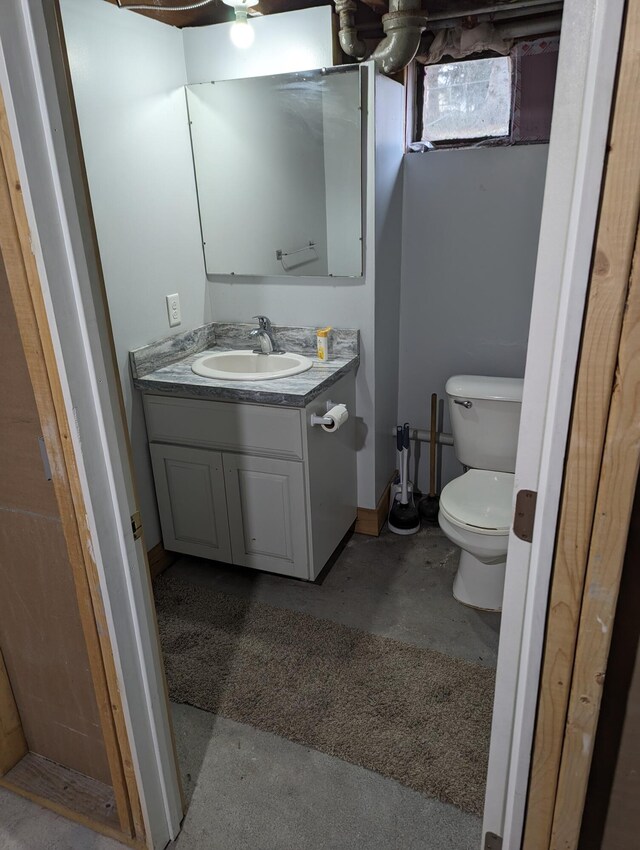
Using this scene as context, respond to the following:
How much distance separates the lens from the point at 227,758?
5.60 feet

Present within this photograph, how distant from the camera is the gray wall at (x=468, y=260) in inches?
93.7

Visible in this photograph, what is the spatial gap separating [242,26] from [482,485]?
1.94 metres

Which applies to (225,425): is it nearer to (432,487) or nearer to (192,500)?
(192,500)

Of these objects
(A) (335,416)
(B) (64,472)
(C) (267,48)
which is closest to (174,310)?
(A) (335,416)

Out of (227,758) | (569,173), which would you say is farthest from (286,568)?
(569,173)

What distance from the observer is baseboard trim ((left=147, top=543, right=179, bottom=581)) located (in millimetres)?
2488

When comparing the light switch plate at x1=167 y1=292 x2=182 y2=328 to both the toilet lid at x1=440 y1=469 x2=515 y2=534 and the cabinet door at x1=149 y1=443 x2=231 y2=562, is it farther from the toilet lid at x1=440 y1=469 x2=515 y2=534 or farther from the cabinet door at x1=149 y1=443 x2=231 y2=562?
the toilet lid at x1=440 y1=469 x2=515 y2=534

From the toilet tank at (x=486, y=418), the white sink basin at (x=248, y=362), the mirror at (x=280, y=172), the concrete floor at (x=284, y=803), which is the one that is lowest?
the concrete floor at (x=284, y=803)

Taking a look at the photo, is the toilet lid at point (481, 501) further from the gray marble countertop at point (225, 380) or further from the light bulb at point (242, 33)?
the light bulb at point (242, 33)

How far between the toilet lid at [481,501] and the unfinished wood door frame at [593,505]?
43.9 inches

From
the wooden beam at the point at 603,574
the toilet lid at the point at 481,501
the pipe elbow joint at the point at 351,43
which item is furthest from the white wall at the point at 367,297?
the wooden beam at the point at 603,574

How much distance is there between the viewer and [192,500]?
238cm

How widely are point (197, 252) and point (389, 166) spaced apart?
87cm

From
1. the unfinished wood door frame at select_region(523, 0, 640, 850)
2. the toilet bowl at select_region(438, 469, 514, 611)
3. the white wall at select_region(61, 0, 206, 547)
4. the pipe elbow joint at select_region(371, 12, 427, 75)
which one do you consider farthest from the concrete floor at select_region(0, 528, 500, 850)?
the pipe elbow joint at select_region(371, 12, 427, 75)
